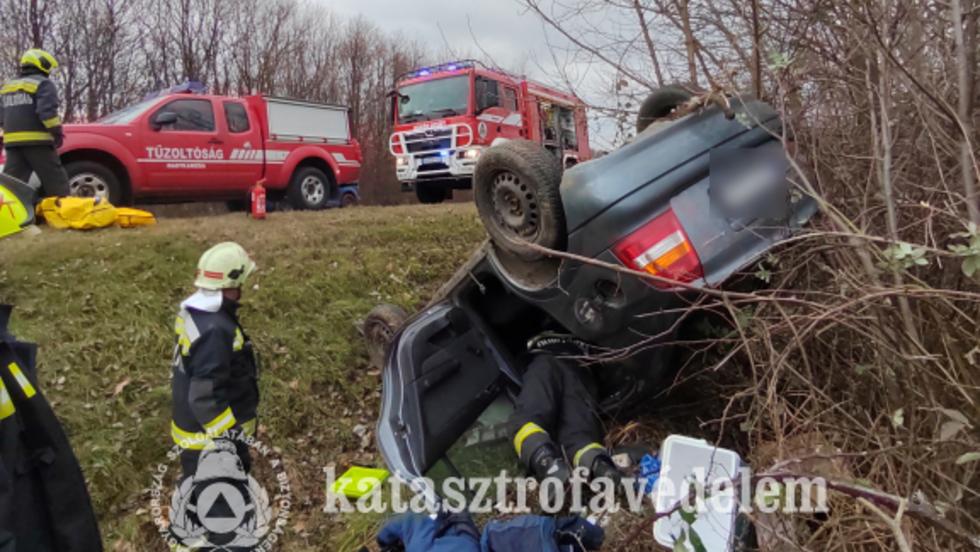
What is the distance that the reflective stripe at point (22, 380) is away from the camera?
1.91m

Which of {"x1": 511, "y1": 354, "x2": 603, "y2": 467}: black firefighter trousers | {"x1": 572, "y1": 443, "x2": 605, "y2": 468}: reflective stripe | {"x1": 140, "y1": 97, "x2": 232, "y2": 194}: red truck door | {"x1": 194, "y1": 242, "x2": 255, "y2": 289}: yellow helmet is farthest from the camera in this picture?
{"x1": 140, "y1": 97, "x2": 232, "y2": 194}: red truck door

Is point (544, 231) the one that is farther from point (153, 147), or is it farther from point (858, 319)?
point (153, 147)

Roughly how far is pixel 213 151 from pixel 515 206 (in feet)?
25.4

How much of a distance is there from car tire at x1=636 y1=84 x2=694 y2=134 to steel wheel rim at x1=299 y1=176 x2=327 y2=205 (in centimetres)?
798

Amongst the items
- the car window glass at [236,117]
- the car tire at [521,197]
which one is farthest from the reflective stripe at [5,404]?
the car window glass at [236,117]

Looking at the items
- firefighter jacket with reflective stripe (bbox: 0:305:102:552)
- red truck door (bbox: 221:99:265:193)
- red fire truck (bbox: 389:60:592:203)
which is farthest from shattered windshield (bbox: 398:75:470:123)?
firefighter jacket with reflective stripe (bbox: 0:305:102:552)

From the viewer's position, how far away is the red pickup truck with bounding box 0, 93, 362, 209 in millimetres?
8070

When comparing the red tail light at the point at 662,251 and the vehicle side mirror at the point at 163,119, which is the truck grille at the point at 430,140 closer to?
the vehicle side mirror at the point at 163,119

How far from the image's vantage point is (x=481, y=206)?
9.73ft

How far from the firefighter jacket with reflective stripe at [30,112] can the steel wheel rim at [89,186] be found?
4.00 feet

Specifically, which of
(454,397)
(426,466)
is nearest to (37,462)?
(426,466)

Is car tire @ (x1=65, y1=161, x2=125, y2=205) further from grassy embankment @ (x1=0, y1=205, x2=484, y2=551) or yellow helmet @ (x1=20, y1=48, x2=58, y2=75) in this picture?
grassy embankment @ (x1=0, y1=205, x2=484, y2=551)

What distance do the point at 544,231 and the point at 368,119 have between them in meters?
25.6

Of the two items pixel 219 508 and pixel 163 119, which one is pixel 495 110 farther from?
pixel 219 508
